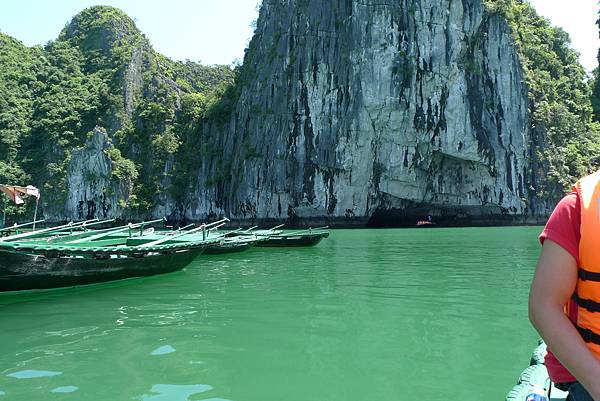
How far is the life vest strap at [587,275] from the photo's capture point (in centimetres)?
151

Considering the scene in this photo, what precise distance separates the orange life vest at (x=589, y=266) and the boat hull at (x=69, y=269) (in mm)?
9730

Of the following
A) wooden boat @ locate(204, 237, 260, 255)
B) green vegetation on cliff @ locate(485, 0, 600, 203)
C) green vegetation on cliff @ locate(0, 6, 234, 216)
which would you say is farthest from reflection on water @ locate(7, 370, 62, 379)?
green vegetation on cliff @ locate(0, 6, 234, 216)

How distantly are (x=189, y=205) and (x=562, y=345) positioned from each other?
51.2 meters

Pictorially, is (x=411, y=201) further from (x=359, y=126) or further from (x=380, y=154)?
(x=359, y=126)

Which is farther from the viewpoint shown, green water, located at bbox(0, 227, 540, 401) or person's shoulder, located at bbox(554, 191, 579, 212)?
green water, located at bbox(0, 227, 540, 401)

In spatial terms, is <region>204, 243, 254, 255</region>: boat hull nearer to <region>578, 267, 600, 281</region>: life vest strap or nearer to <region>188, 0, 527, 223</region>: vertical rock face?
<region>578, 267, 600, 281</region>: life vest strap

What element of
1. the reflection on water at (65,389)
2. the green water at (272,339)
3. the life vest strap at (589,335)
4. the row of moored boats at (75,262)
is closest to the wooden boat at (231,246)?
the row of moored boats at (75,262)

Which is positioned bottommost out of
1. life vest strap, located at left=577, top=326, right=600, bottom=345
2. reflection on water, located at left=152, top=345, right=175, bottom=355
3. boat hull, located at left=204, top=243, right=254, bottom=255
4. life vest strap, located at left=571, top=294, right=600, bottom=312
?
reflection on water, located at left=152, top=345, right=175, bottom=355

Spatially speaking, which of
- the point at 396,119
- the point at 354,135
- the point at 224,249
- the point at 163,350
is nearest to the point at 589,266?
the point at 163,350

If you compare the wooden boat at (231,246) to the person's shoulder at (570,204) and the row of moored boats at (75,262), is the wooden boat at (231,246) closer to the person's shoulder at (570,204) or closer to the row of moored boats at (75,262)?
the row of moored boats at (75,262)

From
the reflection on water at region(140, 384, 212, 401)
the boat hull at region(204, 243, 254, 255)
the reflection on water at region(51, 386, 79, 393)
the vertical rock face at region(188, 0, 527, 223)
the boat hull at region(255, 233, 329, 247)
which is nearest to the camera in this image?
the reflection on water at region(140, 384, 212, 401)

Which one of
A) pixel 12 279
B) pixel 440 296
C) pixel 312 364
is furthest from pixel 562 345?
pixel 12 279

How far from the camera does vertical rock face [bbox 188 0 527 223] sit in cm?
3962

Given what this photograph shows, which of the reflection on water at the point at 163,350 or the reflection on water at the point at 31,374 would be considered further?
the reflection on water at the point at 163,350
